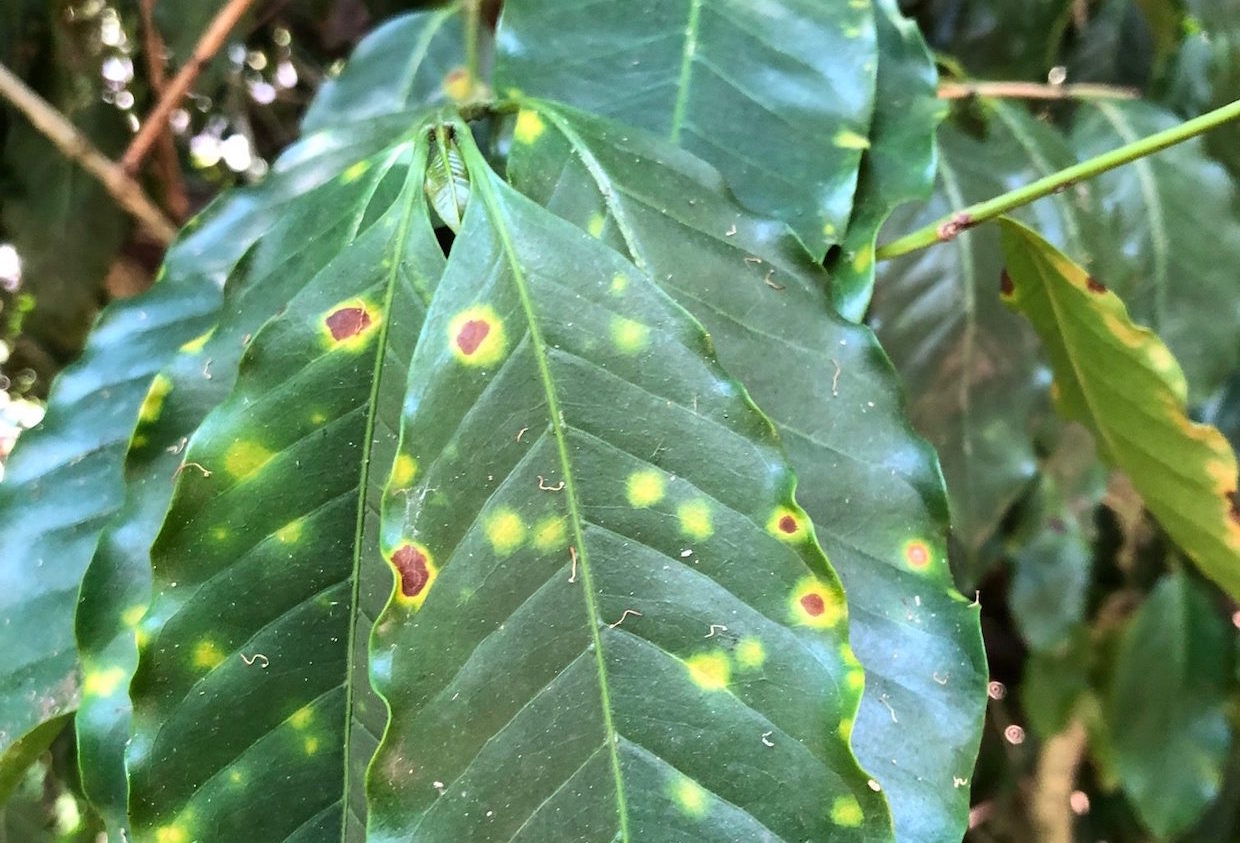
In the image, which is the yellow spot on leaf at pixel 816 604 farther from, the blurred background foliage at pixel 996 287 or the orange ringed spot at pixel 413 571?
the blurred background foliage at pixel 996 287

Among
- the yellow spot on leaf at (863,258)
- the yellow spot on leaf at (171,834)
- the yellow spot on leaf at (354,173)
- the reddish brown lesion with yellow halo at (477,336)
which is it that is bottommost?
the yellow spot on leaf at (171,834)

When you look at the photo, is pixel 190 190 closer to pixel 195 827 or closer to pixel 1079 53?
pixel 195 827

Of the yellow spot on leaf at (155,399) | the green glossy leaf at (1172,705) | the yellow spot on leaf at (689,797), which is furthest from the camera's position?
the green glossy leaf at (1172,705)

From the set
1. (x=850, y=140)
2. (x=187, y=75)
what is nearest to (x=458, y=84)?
(x=187, y=75)

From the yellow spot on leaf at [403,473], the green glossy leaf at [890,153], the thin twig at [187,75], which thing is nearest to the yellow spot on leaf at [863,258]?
the green glossy leaf at [890,153]

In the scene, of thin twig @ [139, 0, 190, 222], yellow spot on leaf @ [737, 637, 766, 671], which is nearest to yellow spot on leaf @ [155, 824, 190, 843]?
yellow spot on leaf @ [737, 637, 766, 671]

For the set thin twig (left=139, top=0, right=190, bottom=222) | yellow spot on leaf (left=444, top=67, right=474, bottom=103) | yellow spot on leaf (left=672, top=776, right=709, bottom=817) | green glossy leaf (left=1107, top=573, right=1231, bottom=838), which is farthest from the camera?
green glossy leaf (left=1107, top=573, right=1231, bottom=838)

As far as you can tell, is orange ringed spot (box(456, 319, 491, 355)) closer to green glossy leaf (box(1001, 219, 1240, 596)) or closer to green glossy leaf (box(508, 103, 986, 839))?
green glossy leaf (box(508, 103, 986, 839))

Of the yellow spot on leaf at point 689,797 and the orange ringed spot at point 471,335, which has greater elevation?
the orange ringed spot at point 471,335

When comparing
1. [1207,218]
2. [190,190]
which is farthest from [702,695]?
[190,190]
